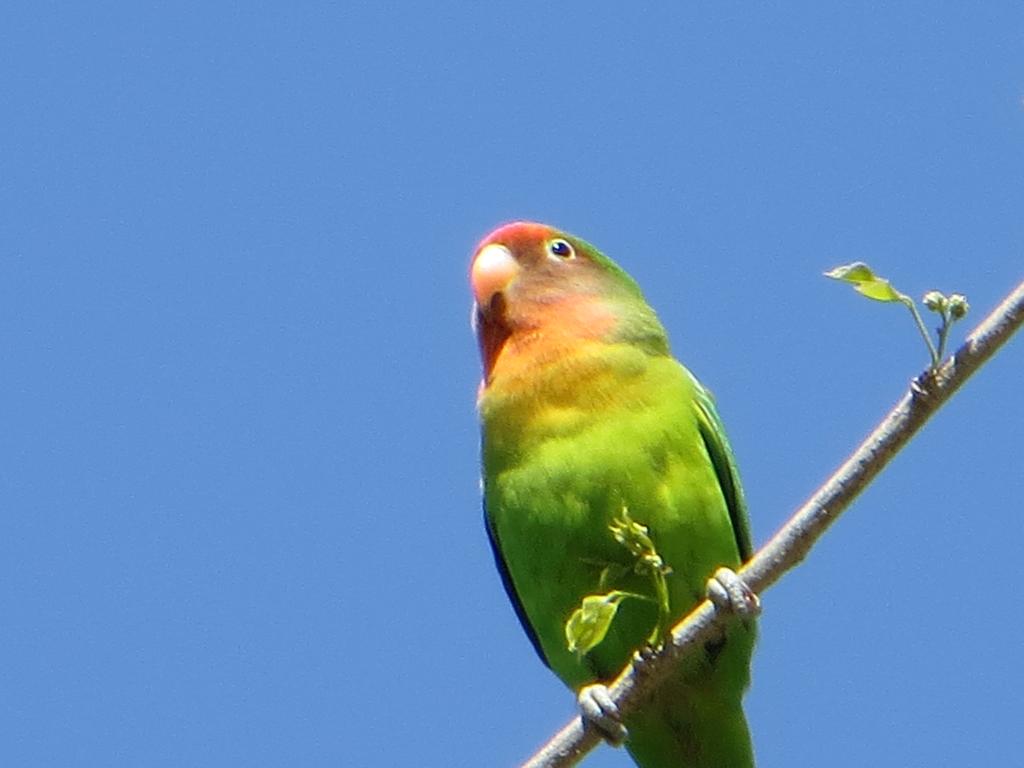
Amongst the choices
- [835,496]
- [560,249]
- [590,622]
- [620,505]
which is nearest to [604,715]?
[590,622]

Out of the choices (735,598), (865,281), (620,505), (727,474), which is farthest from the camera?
(727,474)

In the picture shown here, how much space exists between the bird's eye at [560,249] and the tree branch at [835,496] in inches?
96.2

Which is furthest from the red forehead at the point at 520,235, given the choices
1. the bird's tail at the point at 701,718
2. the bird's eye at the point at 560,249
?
the bird's tail at the point at 701,718

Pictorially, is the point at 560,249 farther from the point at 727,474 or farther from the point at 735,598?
the point at 735,598

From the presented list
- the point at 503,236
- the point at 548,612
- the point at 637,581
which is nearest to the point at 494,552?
the point at 548,612

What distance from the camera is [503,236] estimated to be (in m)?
6.47

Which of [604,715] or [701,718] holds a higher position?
[701,718]

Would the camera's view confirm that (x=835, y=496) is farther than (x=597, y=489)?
No

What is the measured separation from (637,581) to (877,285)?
1828 millimetres

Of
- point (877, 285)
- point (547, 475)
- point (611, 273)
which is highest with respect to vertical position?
point (611, 273)

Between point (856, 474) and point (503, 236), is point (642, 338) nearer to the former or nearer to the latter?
point (503, 236)

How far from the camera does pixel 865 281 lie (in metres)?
3.58

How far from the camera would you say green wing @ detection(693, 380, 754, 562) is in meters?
5.55

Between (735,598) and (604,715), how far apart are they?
559 mm
